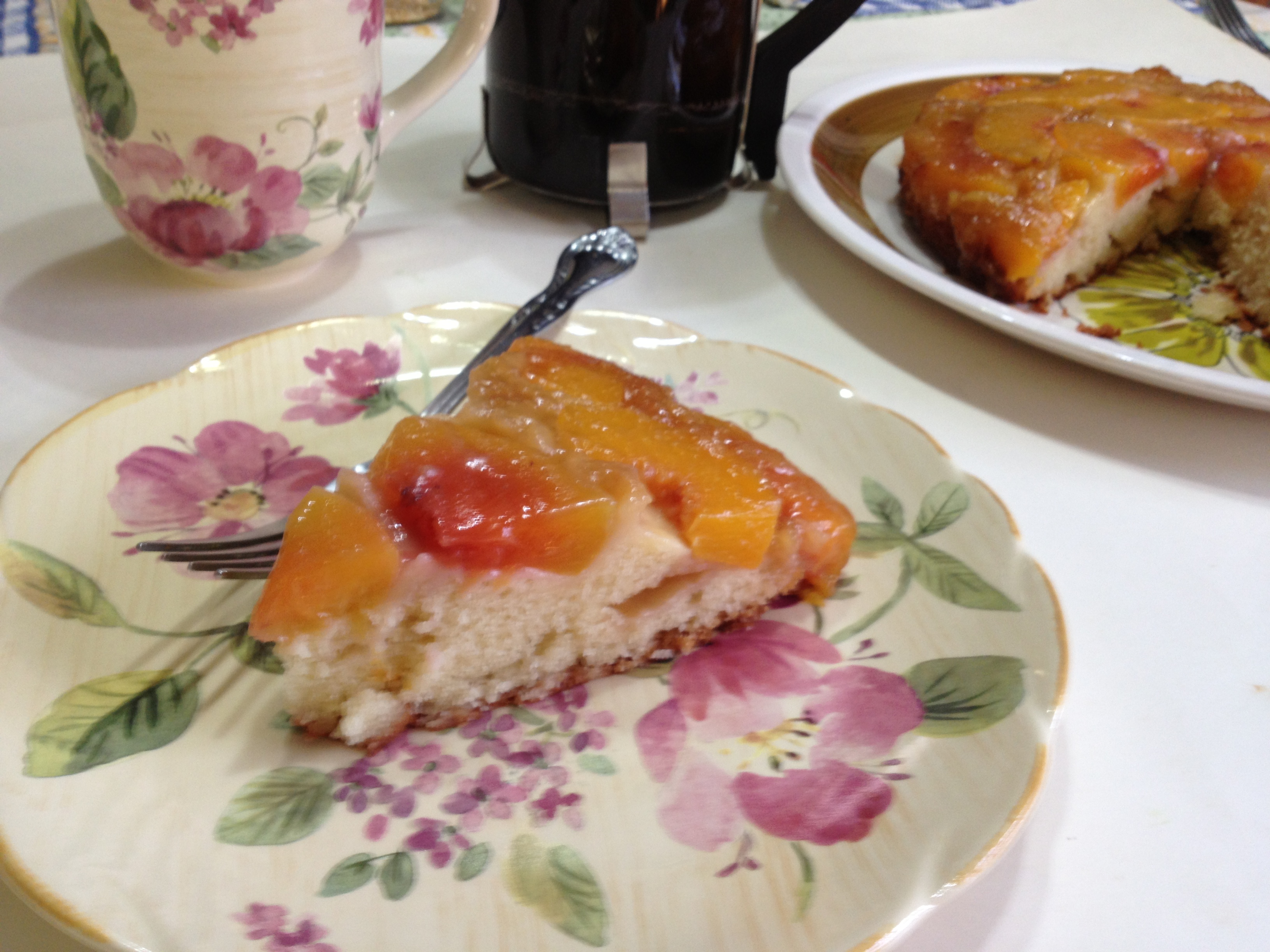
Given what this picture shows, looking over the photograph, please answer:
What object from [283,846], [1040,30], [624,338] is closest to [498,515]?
[283,846]

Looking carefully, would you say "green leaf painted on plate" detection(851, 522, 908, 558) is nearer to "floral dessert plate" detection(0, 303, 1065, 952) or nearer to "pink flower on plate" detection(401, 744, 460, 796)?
"floral dessert plate" detection(0, 303, 1065, 952)

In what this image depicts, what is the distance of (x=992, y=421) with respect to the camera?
1.01m

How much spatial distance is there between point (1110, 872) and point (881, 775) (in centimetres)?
16

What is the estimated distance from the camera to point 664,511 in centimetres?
72

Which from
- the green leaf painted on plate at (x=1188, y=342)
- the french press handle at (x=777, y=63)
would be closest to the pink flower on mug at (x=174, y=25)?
the french press handle at (x=777, y=63)

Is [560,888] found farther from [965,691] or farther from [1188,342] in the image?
[1188,342]

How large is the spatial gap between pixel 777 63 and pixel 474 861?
115cm

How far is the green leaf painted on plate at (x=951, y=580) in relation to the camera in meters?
0.71

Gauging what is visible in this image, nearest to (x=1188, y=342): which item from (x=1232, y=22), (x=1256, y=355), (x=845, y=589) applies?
(x=1256, y=355)

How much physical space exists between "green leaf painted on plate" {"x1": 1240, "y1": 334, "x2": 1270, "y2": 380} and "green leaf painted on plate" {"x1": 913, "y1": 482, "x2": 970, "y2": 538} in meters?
0.53

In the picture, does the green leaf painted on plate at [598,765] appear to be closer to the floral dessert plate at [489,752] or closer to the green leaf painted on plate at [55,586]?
the floral dessert plate at [489,752]

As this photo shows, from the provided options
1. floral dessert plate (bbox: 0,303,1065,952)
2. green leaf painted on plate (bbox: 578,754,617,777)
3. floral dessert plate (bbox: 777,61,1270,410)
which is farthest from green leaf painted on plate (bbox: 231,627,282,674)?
floral dessert plate (bbox: 777,61,1270,410)

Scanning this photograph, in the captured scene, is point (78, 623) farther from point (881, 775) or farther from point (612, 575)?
point (881, 775)

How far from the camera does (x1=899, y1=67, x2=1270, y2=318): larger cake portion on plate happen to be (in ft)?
3.93
